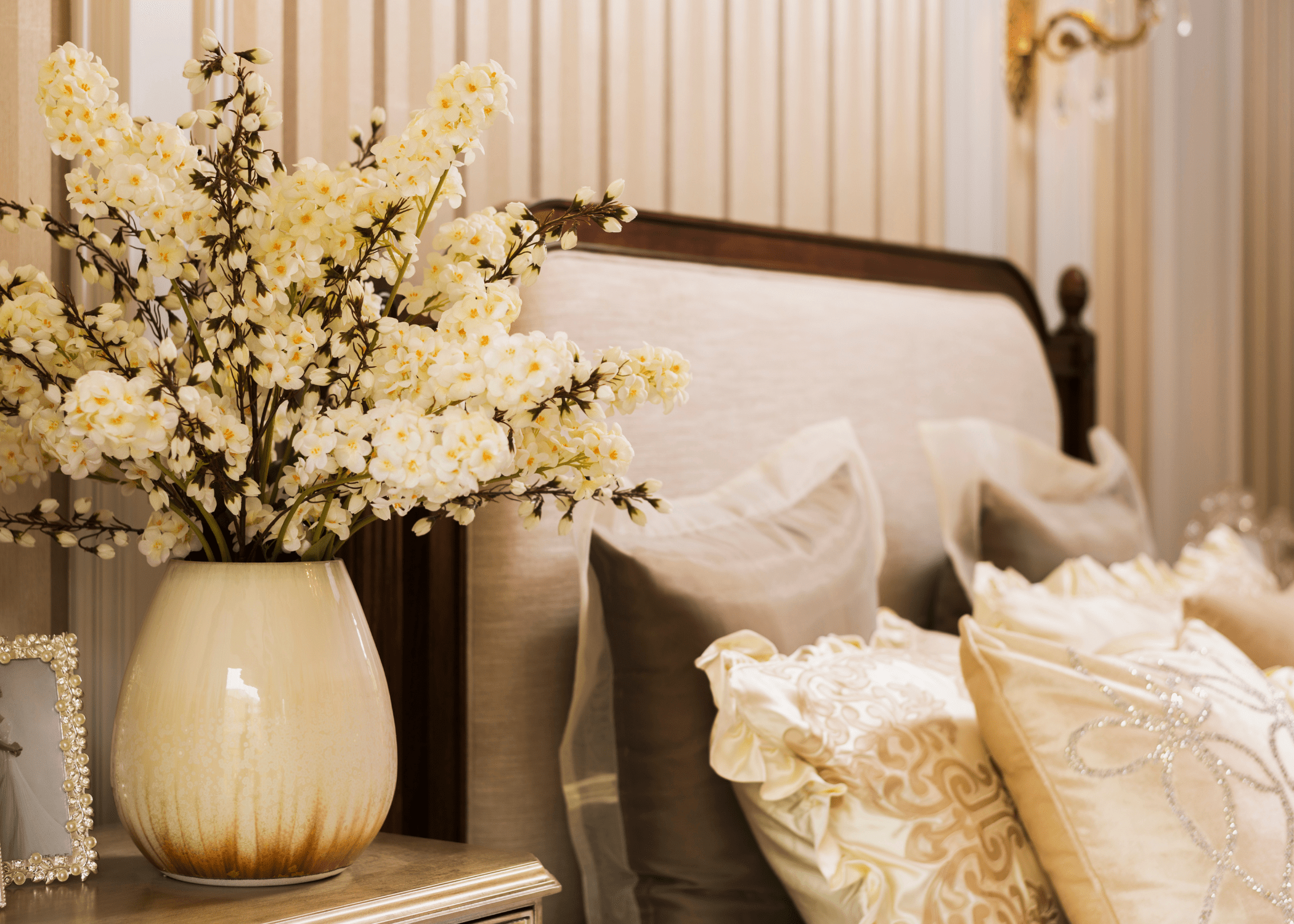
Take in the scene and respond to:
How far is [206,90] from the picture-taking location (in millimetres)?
1228

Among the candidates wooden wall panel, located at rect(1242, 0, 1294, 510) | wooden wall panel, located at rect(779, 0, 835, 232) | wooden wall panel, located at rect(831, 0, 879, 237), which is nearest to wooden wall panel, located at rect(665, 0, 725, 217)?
wooden wall panel, located at rect(779, 0, 835, 232)

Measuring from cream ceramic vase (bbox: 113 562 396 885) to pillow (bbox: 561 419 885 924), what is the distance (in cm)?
35

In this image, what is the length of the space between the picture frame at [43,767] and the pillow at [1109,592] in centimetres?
97

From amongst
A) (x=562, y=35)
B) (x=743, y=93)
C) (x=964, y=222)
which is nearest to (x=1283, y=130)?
(x=964, y=222)

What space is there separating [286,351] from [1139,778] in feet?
2.62

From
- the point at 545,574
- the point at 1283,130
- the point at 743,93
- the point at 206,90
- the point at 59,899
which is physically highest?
the point at 1283,130

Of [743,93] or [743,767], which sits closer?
[743,767]

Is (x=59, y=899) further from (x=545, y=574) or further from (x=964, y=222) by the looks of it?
(x=964, y=222)

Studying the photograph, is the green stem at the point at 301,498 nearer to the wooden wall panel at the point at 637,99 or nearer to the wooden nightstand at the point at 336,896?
the wooden nightstand at the point at 336,896

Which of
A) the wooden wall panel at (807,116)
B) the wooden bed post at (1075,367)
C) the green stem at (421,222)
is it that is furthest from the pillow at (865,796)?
the wooden bed post at (1075,367)

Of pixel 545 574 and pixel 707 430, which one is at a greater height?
pixel 707 430

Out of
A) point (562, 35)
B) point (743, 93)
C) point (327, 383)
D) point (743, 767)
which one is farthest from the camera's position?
point (743, 93)

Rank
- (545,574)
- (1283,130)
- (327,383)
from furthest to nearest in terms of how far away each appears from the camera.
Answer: (1283,130) < (545,574) < (327,383)

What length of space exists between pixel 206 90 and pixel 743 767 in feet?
2.77
